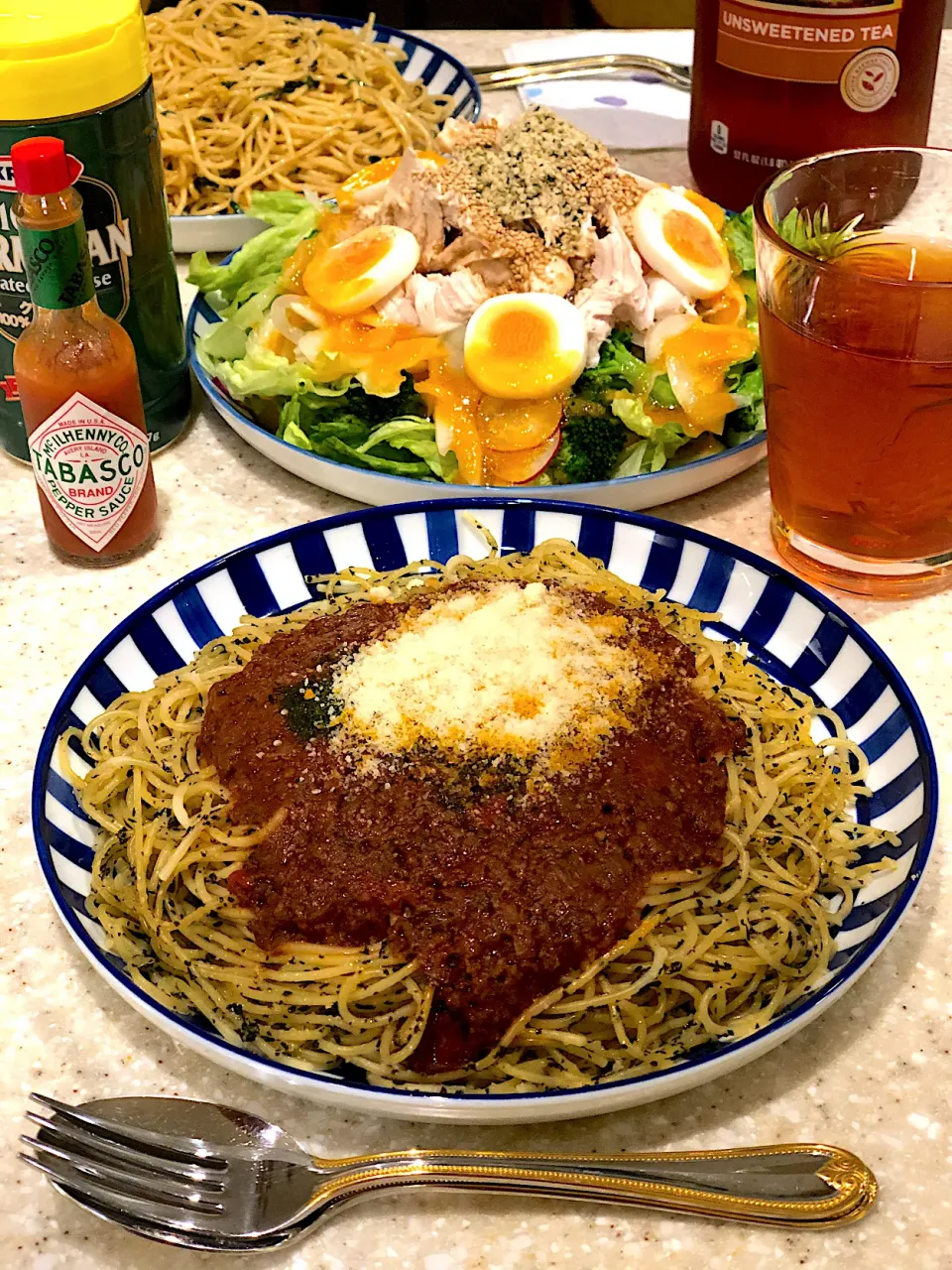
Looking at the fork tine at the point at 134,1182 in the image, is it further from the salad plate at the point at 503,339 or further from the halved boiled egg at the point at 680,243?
the halved boiled egg at the point at 680,243

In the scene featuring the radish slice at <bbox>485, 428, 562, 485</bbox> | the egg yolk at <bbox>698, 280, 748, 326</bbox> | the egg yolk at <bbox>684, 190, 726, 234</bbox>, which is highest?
the egg yolk at <bbox>684, 190, 726, 234</bbox>

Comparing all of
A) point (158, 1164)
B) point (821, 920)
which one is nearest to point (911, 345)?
point (821, 920)

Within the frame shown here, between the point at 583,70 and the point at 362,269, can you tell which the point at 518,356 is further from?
the point at 583,70

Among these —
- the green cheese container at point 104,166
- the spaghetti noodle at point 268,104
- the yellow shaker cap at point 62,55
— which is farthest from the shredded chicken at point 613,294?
the spaghetti noodle at point 268,104

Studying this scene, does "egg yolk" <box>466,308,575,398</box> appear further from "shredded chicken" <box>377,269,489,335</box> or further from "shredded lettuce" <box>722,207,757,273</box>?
"shredded lettuce" <box>722,207,757,273</box>

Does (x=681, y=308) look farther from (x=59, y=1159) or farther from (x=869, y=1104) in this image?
(x=59, y=1159)

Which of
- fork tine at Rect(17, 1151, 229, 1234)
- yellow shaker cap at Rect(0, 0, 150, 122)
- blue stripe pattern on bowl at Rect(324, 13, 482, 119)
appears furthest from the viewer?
blue stripe pattern on bowl at Rect(324, 13, 482, 119)

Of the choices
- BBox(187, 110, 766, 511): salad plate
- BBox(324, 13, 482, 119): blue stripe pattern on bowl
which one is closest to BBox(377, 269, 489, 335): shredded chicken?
BBox(187, 110, 766, 511): salad plate
